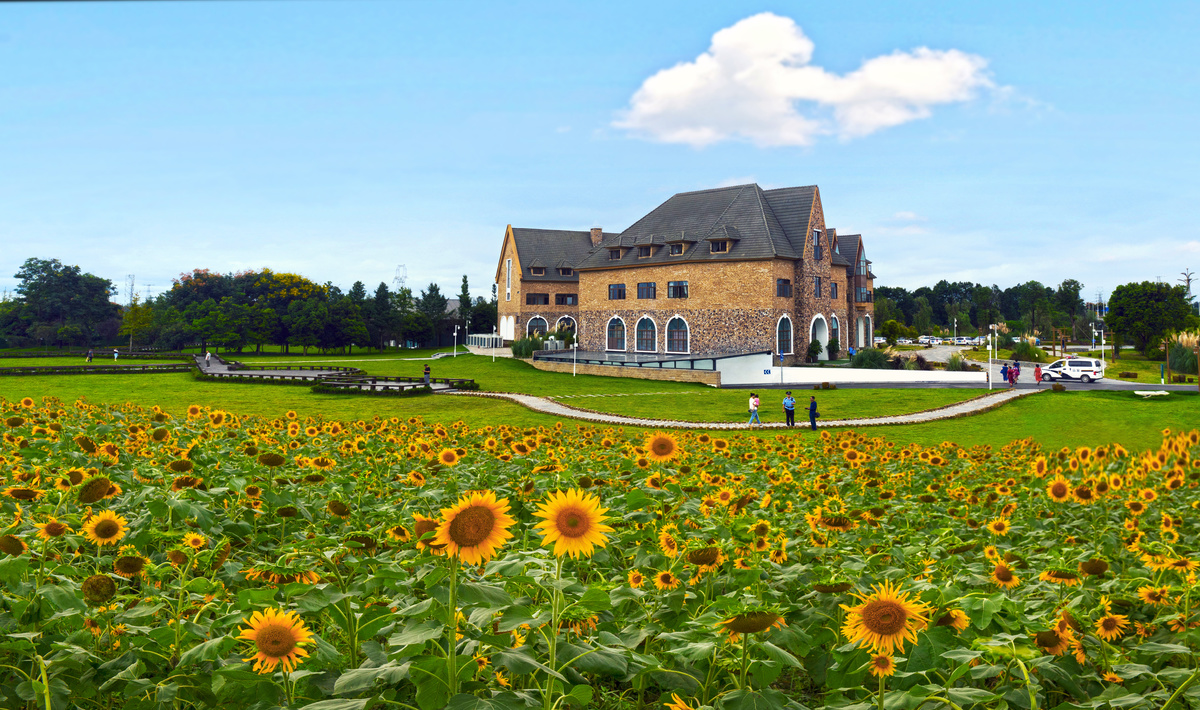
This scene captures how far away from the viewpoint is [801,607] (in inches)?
140

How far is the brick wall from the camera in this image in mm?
40969

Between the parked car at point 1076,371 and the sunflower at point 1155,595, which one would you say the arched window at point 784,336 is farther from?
the sunflower at point 1155,595

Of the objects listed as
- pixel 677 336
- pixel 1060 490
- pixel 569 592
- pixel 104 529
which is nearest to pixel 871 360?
pixel 677 336

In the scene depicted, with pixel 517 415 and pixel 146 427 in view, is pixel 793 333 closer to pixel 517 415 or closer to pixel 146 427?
pixel 517 415

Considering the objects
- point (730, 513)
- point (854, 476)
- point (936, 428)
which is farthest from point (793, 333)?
point (730, 513)

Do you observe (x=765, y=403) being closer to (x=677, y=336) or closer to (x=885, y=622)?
(x=677, y=336)

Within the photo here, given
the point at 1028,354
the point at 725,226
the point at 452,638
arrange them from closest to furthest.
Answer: the point at 452,638 → the point at 725,226 → the point at 1028,354

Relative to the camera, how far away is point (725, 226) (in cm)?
5512

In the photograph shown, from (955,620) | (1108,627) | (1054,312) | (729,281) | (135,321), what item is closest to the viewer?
(955,620)

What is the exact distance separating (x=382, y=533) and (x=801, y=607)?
101 inches

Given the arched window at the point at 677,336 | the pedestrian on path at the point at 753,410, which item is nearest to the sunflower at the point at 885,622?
the pedestrian on path at the point at 753,410

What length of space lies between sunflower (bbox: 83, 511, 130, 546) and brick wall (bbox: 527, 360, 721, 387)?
38.0 m

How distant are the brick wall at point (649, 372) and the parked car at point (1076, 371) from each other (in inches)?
787

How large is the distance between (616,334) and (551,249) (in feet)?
54.5
